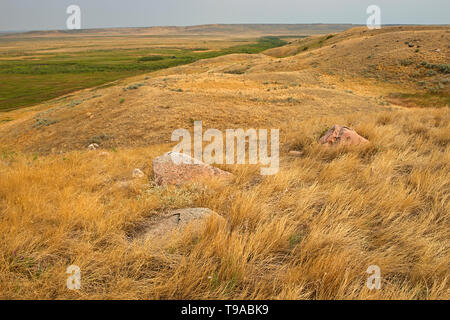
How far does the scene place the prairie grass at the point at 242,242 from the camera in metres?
1.89

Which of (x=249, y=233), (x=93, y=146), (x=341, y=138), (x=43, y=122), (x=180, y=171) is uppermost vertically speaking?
(x=43, y=122)

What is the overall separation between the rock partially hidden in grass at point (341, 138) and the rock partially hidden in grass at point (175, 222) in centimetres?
416

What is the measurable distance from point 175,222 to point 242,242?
2.74 ft

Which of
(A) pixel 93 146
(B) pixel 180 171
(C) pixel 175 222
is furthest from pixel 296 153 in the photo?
(A) pixel 93 146

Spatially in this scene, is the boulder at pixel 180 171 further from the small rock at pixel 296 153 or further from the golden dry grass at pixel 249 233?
the small rock at pixel 296 153

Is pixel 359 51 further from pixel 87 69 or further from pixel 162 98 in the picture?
pixel 87 69

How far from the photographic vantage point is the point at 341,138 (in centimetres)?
582

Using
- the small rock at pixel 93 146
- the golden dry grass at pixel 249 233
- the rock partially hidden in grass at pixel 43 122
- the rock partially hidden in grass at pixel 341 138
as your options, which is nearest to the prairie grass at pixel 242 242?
the golden dry grass at pixel 249 233

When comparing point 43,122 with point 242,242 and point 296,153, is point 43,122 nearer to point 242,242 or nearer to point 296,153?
point 296,153

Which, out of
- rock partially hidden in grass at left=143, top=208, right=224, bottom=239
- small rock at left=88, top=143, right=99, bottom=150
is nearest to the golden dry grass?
rock partially hidden in grass at left=143, top=208, right=224, bottom=239

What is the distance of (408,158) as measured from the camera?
15.4 ft

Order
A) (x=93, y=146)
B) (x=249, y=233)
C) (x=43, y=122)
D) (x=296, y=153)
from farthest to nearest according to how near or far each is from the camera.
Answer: (x=43, y=122)
(x=93, y=146)
(x=296, y=153)
(x=249, y=233)

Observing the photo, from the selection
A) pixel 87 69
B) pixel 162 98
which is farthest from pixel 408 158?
pixel 87 69

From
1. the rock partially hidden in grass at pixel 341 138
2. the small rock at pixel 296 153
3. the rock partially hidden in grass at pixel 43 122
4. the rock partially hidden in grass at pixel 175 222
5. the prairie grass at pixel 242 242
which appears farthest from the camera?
the rock partially hidden in grass at pixel 43 122
